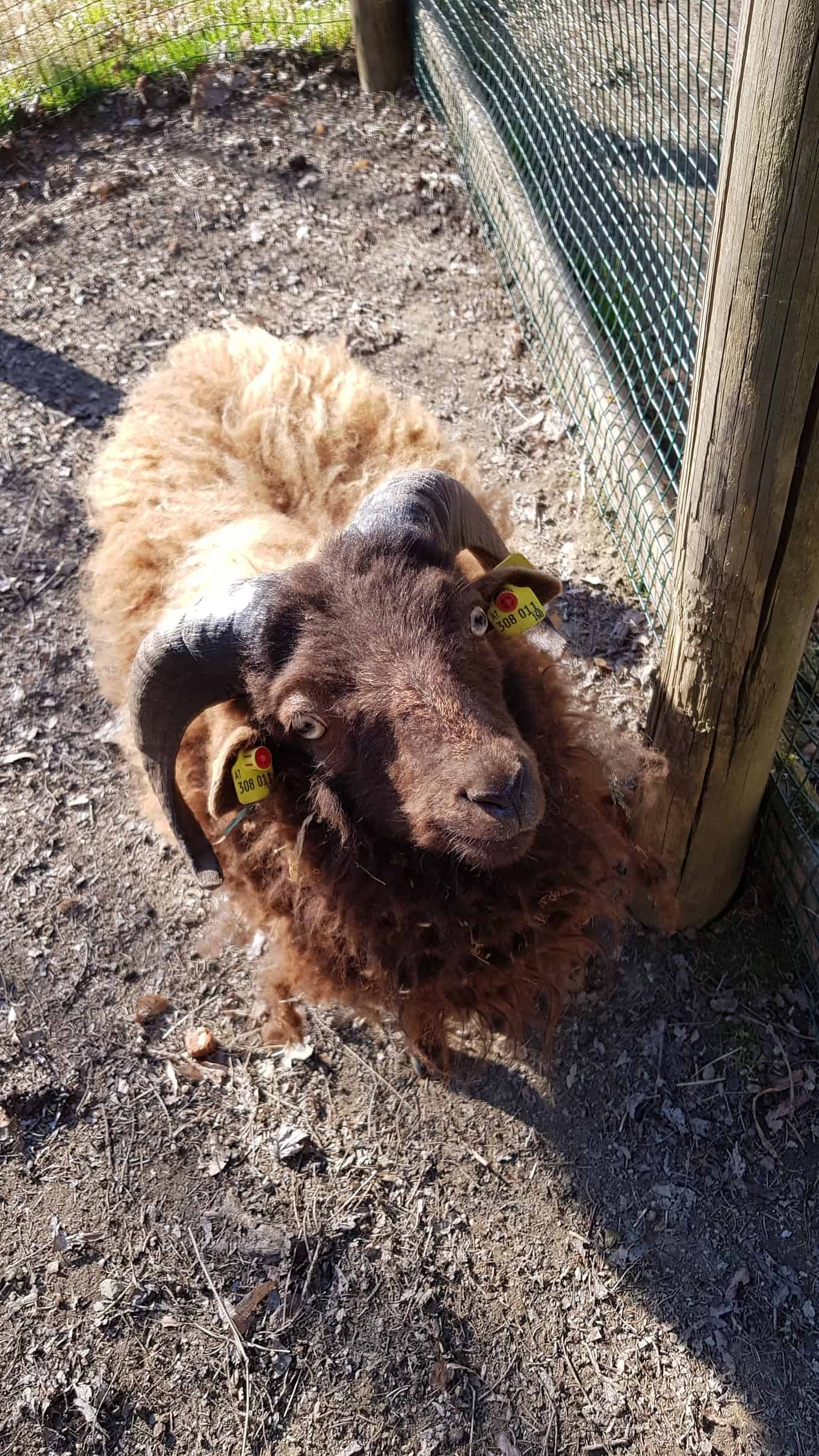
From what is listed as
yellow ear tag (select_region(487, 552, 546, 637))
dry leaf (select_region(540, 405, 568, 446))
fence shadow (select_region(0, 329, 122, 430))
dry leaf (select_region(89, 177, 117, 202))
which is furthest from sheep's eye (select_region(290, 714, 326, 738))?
dry leaf (select_region(89, 177, 117, 202))

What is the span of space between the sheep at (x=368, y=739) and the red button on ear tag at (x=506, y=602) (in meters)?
0.03

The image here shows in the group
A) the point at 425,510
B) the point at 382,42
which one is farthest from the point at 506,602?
the point at 382,42

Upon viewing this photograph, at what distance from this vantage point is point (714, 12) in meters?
3.64

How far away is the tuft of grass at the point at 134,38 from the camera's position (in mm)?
7934

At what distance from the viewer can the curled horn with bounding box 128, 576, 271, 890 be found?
2.88 m

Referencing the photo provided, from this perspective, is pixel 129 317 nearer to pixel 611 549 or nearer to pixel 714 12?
pixel 611 549

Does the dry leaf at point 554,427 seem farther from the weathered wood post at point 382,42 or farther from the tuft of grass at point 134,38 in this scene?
the tuft of grass at point 134,38

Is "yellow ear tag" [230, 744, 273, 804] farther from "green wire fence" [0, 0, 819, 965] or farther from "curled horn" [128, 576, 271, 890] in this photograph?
"green wire fence" [0, 0, 819, 965]

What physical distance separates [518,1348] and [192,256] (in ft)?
22.7

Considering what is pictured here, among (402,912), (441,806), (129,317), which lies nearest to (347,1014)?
(402,912)

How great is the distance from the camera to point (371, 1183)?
3631 mm

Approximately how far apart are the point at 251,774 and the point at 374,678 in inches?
20.4

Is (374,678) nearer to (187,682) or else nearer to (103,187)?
(187,682)

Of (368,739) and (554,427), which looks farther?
(554,427)
